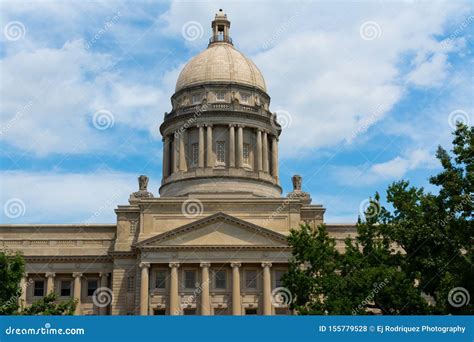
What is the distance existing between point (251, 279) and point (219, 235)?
484 centimetres

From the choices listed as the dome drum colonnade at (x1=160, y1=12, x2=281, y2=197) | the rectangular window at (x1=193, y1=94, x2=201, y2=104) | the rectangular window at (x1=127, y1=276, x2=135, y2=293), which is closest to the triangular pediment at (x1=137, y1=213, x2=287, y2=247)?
the rectangular window at (x1=127, y1=276, x2=135, y2=293)

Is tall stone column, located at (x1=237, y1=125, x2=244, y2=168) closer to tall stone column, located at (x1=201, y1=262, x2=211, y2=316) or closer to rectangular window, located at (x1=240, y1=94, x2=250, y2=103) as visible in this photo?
rectangular window, located at (x1=240, y1=94, x2=250, y2=103)

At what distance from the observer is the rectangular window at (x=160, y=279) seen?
5706cm

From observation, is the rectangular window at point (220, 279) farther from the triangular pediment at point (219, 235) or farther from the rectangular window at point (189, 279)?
the triangular pediment at point (219, 235)

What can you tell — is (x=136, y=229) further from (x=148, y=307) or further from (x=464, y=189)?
(x=464, y=189)

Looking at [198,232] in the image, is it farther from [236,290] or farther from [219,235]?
[236,290]

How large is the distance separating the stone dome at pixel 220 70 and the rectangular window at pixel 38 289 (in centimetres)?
2744

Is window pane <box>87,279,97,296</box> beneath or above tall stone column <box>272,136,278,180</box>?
beneath

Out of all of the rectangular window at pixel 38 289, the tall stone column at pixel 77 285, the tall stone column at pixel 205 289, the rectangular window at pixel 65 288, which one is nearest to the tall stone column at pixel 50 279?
the rectangular window at pixel 38 289

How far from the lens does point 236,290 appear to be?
5531cm

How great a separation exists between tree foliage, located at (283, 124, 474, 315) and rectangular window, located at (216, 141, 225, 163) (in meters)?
29.8

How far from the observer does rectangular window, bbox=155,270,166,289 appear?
57.1m
